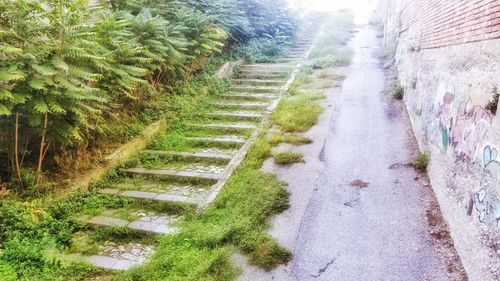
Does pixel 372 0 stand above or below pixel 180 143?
above

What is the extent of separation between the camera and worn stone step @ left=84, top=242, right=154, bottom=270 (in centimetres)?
454

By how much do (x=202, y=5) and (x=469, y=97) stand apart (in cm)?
885

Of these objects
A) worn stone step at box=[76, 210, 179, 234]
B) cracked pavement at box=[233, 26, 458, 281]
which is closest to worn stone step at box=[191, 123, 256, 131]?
cracked pavement at box=[233, 26, 458, 281]

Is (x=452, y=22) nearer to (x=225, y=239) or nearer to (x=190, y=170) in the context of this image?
(x=225, y=239)

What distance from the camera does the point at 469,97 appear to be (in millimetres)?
4383

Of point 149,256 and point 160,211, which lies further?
point 160,211

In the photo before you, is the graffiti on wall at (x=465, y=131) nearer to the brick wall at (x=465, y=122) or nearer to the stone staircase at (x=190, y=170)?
the brick wall at (x=465, y=122)

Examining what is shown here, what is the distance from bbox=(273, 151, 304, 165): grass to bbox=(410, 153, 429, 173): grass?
2.01m

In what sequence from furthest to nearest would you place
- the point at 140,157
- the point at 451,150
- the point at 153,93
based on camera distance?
1. the point at 153,93
2. the point at 140,157
3. the point at 451,150

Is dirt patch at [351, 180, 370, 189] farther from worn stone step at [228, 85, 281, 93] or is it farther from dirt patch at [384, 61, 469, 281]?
worn stone step at [228, 85, 281, 93]

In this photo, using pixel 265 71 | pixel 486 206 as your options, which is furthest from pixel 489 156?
pixel 265 71

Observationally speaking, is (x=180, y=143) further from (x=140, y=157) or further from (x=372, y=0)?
(x=372, y=0)

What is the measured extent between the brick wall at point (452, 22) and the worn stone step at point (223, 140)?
4.13m

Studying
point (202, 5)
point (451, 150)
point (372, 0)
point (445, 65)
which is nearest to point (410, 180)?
point (451, 150)
